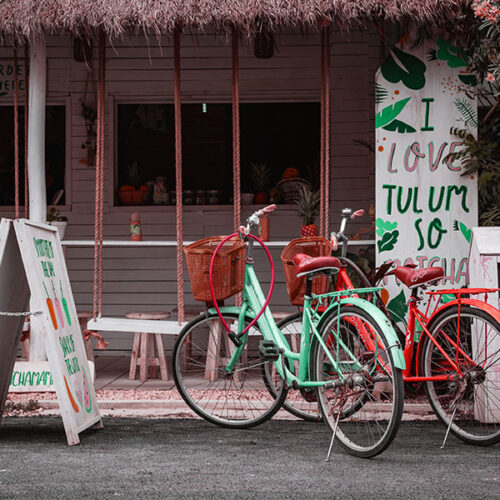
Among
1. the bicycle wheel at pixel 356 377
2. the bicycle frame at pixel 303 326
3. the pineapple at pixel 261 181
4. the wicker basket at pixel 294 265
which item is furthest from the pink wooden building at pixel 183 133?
the bicycle wheel at pixel 356 377

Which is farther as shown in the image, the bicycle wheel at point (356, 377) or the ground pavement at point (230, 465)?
the bicycle wheel at point (356, 377)

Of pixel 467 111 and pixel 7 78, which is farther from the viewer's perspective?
pixel 7 78

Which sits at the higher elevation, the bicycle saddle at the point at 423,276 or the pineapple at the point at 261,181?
the pineapple at the point at 261,181

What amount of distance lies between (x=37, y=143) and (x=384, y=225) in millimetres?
2954

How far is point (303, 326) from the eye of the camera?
484 cm

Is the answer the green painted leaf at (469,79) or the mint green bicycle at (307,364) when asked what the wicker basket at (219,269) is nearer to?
the mint green bicycle at (307,364)

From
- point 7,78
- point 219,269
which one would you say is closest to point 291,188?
point 7,78

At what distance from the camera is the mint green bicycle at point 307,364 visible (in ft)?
14.2

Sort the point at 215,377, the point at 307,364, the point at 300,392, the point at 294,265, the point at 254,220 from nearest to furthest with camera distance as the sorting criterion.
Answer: the point at 307,364, the point at 254,220, the point at 300,392, the point at 215,377, the point at 294,265

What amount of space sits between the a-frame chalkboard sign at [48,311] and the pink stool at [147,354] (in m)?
1.87

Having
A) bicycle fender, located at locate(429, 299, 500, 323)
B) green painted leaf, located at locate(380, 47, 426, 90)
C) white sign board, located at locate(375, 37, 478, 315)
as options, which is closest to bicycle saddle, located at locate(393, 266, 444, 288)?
bicycle fender, located at locate(429, 299, 500, 323)

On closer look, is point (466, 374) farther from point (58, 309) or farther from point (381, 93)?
point (381, 93)

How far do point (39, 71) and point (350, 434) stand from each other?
4.07 metres

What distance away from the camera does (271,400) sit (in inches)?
230
